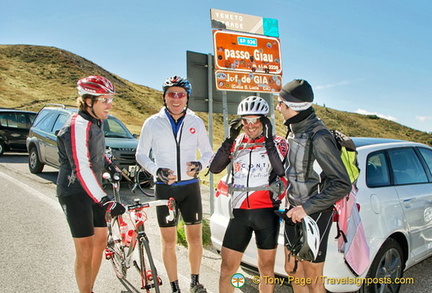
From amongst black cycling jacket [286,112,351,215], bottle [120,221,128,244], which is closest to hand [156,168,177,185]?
bottle [120,221,128,244]

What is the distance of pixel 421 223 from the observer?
3939mm

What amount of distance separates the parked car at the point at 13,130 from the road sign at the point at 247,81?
12004mm

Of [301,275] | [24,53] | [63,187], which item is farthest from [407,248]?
[24,53]

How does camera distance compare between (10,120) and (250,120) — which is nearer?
(250,120)

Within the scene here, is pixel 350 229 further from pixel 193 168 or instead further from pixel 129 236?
pixel 129 236

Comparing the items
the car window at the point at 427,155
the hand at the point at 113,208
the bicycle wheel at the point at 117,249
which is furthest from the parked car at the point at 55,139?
the car window at the point at 427,155

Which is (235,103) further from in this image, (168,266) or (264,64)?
(168,266)

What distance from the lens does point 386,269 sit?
3.54m

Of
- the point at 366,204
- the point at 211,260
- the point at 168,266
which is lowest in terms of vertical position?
the point at 211,260

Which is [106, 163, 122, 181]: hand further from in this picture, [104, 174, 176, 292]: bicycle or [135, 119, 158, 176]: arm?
[135, 119, 158, 176]: arm

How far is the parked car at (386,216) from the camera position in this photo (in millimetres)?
3211

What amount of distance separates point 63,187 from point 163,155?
3.38ft

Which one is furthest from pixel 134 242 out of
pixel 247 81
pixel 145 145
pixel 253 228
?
pixel 247 81

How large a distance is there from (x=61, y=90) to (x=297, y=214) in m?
65.1
